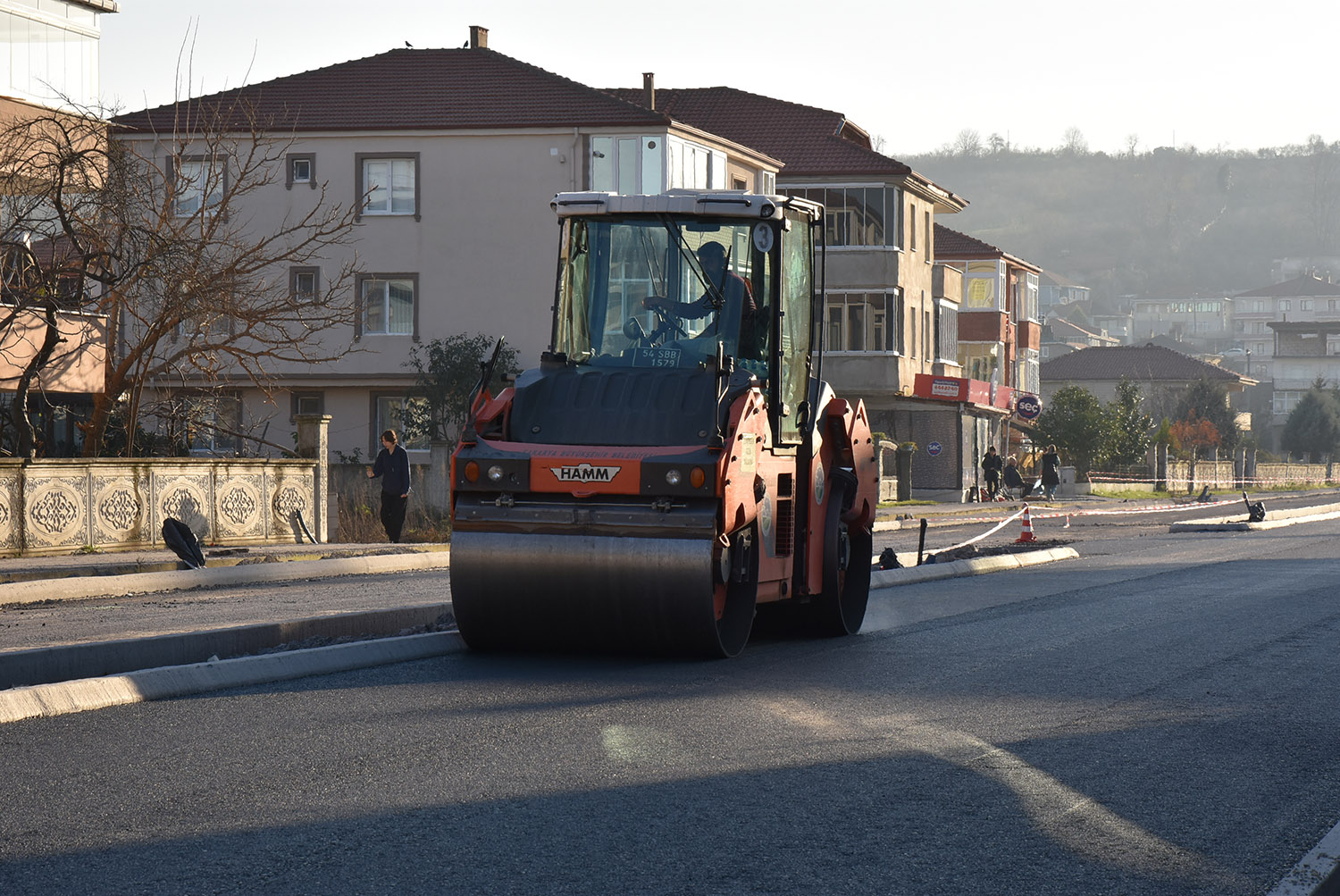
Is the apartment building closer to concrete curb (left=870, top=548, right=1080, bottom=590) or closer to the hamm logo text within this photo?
concrete curb (left=870, top=548, right=1080, bottom=590)

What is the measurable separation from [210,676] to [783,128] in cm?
5274

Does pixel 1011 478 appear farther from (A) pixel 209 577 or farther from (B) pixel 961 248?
(A) pixel 209 577

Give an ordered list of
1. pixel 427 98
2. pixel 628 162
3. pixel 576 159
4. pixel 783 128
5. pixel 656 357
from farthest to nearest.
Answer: pixel 783 128 < pixel 427 98 < pixel 576 159 < pixel 628 162 < pixel 656 357

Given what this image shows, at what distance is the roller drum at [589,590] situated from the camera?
10453 mm

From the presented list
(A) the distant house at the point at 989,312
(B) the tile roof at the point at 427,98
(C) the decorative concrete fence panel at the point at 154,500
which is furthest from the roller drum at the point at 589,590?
(A) the distant house at the point at 989,312

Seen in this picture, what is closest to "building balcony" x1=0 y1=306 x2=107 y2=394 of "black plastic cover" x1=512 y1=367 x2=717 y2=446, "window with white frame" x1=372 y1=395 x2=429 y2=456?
"window with white frame" x1=372 y1=395 x2=429 y2=456

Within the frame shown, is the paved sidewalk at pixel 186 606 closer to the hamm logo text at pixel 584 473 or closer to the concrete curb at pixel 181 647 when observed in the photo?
the concrete curb at pixel 181 647

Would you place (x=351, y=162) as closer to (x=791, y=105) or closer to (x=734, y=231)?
(x=791, y=105)

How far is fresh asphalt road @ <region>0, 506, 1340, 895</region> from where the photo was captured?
19.1ft

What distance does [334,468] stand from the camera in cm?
3509

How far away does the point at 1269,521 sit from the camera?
41.3 meters

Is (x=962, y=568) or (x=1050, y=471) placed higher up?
(x=1050, y=471)

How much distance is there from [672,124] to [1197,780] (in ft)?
131

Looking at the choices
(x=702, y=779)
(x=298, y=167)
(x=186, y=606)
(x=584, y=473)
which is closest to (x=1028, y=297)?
(x=298, y=167)
